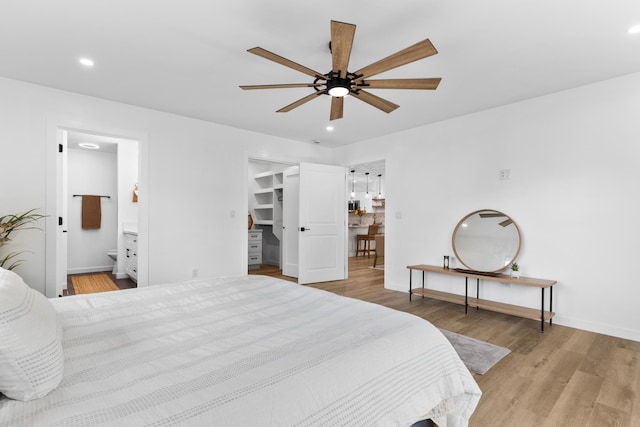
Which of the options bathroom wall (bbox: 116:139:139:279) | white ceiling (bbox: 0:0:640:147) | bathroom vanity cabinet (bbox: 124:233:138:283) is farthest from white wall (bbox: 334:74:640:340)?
bathroom wall (bbox: 116:139:139:279)

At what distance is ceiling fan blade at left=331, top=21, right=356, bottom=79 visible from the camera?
69.2 inches

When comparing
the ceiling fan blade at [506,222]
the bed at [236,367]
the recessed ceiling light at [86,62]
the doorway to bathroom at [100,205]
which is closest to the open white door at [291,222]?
the doorway to bathroom at [100,205]

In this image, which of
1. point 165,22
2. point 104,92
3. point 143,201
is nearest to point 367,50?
point 165,22

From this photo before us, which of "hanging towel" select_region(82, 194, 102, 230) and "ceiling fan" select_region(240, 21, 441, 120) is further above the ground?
"ceiling fan" select_region(240, 21, 441, 120)

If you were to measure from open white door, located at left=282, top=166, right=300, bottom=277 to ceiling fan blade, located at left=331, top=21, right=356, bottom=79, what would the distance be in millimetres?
3861

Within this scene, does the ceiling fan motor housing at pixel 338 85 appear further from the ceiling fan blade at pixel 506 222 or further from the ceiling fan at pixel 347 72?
the ceiling fan blade at pixel 506 222

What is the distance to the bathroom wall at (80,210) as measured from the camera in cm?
617

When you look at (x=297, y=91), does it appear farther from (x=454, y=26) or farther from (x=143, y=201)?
(x=143, y=201)

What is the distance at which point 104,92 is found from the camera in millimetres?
3549

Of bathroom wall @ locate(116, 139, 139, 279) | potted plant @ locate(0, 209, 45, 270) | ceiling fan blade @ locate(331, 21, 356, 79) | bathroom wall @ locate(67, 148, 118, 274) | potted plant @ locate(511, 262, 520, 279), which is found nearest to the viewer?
ceiling fan blade @ locate(331, 21, 356, 79)

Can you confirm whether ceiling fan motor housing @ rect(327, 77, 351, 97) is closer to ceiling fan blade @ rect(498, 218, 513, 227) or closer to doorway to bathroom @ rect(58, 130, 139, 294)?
ceiling fan blade @ rect(498, 218, 513, 227)

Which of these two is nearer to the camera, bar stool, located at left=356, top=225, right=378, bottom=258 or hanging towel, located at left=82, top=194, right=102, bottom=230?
hanging towel, located at left=82, top=194, right=102, bottom=230

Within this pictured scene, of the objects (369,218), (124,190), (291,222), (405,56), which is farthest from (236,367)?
(369,218)

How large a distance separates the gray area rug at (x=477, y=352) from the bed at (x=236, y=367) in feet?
3.56
